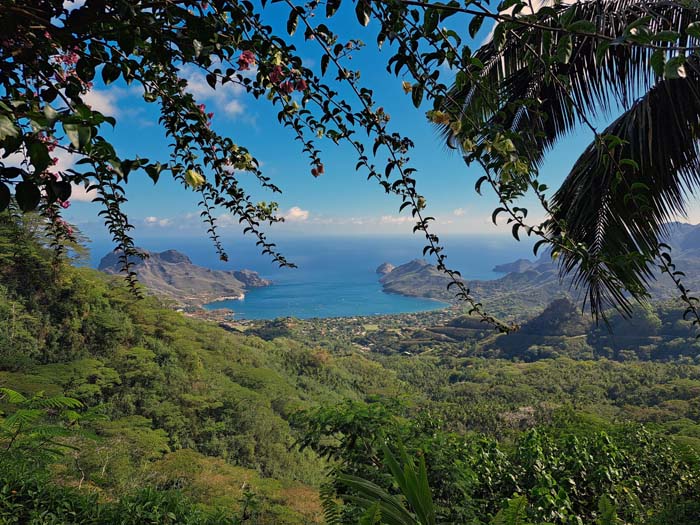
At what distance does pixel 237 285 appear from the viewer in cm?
8500

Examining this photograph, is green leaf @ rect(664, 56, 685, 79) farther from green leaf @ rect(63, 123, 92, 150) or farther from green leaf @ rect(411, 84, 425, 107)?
green leaf @ rect(63, 123, 92, 150)

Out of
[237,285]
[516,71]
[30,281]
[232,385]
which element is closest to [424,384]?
[232,385]

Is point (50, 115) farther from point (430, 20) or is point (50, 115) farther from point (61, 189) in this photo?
point (430, 20)

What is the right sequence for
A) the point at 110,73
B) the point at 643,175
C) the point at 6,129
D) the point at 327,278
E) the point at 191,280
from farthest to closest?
1. the point at 327,278
2. the point at 191,280
3. the point at 643,175
4. the point at 110,73
5. the point at 6,129

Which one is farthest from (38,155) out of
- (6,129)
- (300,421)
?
A: (300,421)

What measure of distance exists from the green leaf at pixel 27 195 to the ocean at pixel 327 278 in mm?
43830

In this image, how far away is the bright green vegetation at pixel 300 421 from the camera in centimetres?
234

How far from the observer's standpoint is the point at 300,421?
9.37ft

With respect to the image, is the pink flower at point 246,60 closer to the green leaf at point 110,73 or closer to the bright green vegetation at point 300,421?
the green leaf at point 110,73

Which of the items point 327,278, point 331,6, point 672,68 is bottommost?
point 327,278

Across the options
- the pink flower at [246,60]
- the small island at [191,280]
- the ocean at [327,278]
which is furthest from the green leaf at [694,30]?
the small island at [191,280]

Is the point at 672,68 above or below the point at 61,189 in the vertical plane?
above

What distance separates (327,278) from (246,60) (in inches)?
3696

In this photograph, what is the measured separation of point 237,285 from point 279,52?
88591 mm
